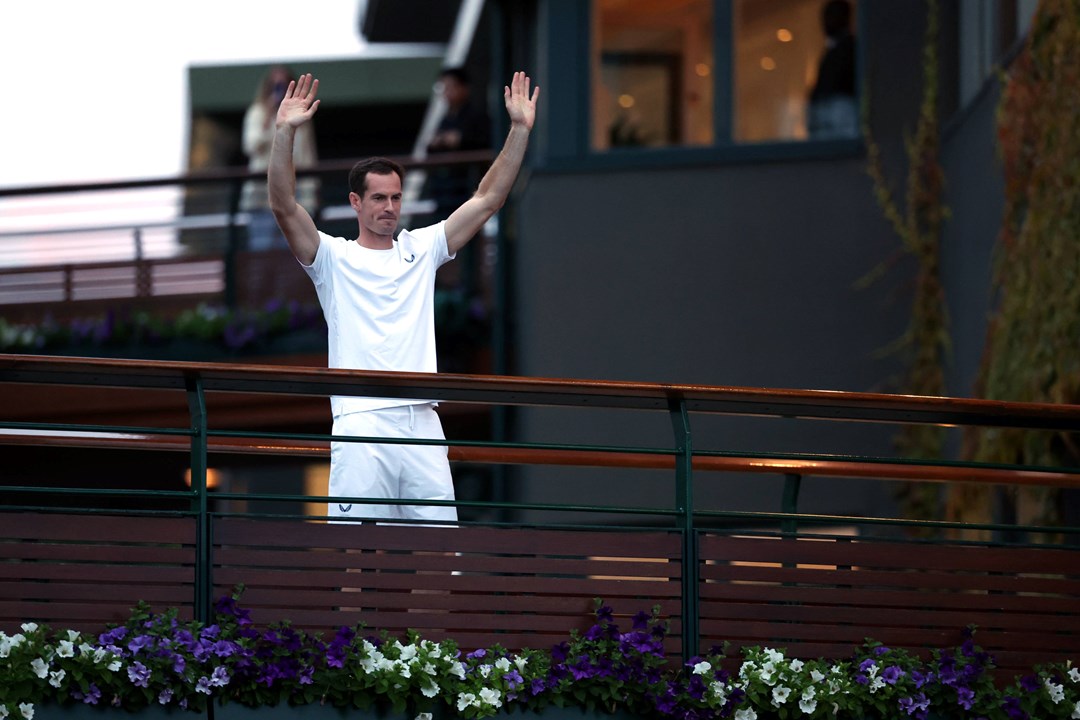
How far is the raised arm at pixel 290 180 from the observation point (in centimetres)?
625

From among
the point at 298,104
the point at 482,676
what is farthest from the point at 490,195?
the point at 482,676

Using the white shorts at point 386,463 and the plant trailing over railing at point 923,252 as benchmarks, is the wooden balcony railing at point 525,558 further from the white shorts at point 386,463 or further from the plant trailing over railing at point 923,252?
the plant trailing over railing at point 923,252

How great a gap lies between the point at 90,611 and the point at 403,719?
43.0 inches

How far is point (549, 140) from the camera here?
12.2 metres

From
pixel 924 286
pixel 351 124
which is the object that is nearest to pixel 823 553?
pixel 924 286

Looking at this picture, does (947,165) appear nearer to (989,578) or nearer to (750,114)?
(750,114)

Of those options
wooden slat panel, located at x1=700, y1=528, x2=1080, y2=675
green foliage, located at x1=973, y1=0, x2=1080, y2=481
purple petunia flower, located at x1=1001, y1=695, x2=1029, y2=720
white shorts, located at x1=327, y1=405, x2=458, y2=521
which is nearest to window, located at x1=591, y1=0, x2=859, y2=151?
green foliage, located at x1=973, y1=0, x2=1080, y2=481

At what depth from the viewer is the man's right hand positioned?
250 inches

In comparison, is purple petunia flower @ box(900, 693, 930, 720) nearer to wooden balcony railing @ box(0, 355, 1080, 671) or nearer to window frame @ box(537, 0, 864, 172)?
wooden balcony railing @ box(0, 355, 1080, 671)

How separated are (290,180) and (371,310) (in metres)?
0.55

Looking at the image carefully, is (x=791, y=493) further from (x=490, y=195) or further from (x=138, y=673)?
(x=138, y=673)

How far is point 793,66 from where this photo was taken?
12.0m

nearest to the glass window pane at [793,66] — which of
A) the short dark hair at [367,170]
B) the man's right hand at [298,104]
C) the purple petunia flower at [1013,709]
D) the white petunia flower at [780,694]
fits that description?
the short dark hair at [367,170]

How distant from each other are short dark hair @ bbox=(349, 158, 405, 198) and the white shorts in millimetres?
832
